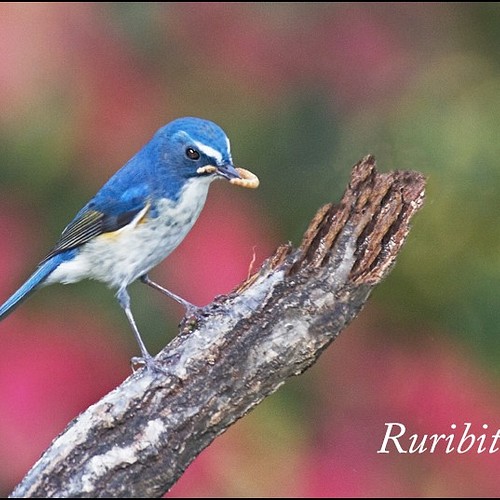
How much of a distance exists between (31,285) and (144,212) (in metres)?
0.56

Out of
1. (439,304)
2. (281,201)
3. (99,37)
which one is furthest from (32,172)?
(439,304)

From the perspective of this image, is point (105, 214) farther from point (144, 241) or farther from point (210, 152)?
point (210, 152)

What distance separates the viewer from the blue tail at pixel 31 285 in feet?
14.9

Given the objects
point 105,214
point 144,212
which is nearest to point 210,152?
point 144,212

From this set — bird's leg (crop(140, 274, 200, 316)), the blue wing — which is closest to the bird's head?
the blue wing

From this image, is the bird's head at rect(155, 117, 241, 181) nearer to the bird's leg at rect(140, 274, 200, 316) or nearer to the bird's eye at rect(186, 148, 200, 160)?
the bird's eye at rect(186, 148, 200, 160)

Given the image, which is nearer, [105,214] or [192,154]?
[192,154]

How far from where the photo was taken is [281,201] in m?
5.12

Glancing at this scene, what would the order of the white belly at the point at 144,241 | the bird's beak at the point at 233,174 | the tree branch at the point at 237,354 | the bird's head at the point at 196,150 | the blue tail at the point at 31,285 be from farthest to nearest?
1. the blue tail at the point at 31,285
2. the white belly at the point at 144,241
3. the bird's head at the point at 196,150
4. the bird's beak at the point at 233,174
5. the tree branch at the point at 237,354

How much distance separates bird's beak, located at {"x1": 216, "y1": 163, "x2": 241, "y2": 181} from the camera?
→ 4109 millimetres

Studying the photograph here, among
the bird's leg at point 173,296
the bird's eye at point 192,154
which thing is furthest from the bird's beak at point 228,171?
the bird's leg at point 173,296

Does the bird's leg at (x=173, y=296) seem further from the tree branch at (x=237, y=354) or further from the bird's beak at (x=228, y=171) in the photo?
the bird's beak at (x=228, y=171)

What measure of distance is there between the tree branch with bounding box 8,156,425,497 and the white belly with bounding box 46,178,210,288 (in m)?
0.52

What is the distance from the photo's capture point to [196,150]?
13.9 feet
